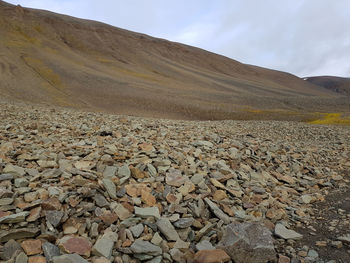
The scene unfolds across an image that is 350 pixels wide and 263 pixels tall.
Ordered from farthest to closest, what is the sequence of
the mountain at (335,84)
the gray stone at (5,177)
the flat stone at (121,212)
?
the mountain at (335,84) < the gray stone at (5,177) < the flat stone at (121,212)

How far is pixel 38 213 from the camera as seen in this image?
3.50 m

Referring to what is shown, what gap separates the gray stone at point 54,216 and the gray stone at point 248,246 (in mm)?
2417

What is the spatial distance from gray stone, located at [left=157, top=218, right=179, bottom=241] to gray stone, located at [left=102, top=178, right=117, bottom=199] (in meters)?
1.02

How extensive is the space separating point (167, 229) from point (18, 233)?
207cm

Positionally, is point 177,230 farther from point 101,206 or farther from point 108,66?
point 108,66

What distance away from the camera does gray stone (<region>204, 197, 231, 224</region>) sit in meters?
4.33

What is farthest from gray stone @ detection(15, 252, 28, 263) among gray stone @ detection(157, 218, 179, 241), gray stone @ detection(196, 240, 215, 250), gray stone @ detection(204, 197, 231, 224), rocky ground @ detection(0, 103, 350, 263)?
gray stone @ detection(204, 197, 231, 224)

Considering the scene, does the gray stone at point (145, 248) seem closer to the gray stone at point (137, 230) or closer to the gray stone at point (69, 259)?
the gray stone at point (137, 230)

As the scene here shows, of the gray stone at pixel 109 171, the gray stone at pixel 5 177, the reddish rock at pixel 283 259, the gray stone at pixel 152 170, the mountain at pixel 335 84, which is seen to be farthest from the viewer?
the mountain at pixel 335 84

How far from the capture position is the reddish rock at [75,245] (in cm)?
310

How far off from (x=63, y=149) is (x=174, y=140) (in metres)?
3.48

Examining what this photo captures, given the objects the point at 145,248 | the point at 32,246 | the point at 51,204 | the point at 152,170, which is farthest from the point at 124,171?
the point at 32,246

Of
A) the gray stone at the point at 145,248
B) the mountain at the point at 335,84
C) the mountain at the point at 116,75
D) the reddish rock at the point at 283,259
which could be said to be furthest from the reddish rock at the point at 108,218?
the mountain at the point at 335,84

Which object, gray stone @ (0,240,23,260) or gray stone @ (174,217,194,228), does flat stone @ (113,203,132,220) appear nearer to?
gray stone @ (174,217,194,228)
